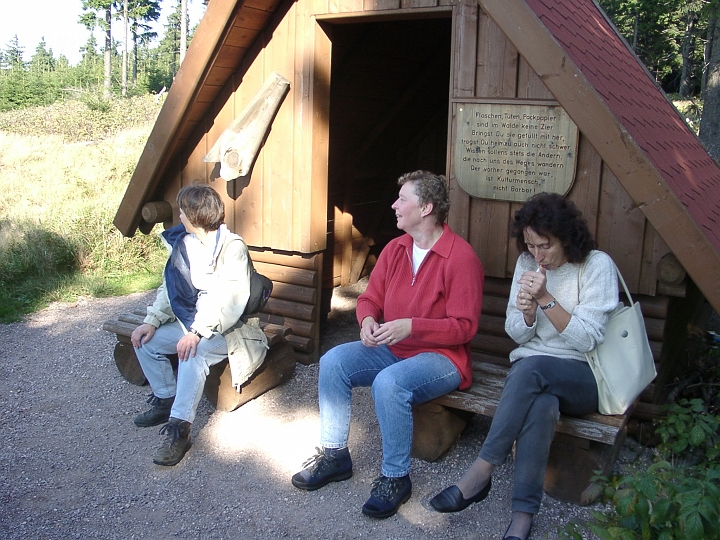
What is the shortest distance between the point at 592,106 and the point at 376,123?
12.0ft

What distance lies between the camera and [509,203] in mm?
4422

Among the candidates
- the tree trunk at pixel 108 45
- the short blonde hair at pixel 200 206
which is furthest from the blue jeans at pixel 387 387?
the tree trunk at pixel 108 45

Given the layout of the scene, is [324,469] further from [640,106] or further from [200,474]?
[640,106]

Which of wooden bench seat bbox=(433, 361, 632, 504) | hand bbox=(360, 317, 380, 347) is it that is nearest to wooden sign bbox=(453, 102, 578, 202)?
hand bbox=(360, 317, 380, 347)

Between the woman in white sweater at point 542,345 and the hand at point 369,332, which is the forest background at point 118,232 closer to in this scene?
the woman in white sweater at point 542,345

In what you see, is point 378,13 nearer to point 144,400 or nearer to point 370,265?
point 144,400

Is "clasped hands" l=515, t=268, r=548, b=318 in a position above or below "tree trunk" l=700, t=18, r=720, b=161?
below

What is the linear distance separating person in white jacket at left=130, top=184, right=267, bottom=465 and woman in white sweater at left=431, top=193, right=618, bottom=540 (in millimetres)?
1566

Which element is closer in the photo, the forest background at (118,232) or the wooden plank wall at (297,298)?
the forest background at (118,232)

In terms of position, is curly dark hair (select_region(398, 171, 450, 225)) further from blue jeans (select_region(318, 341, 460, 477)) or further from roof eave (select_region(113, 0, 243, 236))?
roof eave (select_region(113, 0, 243, 236))

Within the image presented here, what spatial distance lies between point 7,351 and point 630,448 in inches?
193

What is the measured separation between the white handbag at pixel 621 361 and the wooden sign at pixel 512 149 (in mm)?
979

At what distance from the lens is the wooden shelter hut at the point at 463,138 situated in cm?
378

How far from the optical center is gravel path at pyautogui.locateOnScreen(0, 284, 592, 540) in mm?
3535
